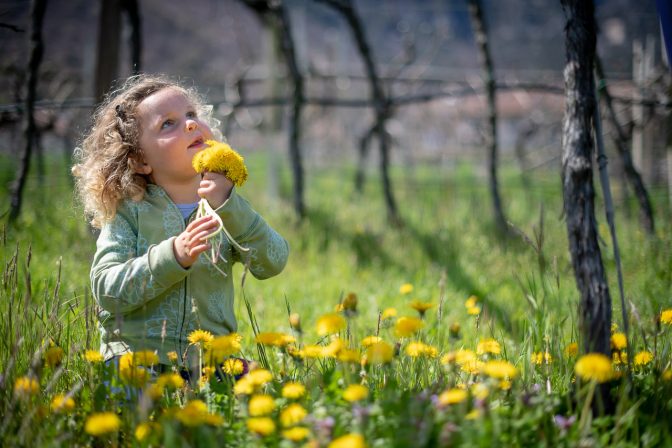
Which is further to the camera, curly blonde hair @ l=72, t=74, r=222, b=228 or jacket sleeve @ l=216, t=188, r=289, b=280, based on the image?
curly blonde hair @ l=72, t=74, r=222, b=228

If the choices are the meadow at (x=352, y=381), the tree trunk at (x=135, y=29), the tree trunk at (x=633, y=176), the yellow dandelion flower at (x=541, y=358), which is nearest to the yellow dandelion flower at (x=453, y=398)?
the meadow at (x=352, y=381)

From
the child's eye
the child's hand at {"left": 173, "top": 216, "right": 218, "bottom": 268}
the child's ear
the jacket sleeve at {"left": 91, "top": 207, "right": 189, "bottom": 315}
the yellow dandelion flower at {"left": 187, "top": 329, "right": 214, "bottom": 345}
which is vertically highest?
the child's eye

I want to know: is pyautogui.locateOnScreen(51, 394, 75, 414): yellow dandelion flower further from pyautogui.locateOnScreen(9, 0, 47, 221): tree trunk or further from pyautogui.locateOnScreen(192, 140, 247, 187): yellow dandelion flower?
pyautogui.locateOnScreen(9, 0, 47, 221): tree trunk

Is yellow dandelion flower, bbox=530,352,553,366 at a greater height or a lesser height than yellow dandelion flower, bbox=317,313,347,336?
lesser

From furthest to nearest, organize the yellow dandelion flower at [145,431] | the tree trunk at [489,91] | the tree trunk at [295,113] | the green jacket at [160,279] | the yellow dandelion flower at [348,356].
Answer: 1. the tree trunk at [295,113]
2. the tree trunk at [489,91]
3. the green jacket at [160,279]
4. the yellow dandelion flower at [348,356]
5. the yellow dandelion flower at [145,431]

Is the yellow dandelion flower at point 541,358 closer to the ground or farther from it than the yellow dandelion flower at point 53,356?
closer to the ground

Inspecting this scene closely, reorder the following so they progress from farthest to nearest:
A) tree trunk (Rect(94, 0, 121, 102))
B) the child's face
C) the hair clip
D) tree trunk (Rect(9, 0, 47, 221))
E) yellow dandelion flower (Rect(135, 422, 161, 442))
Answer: tree trunk (Rect(94, 0, 121, 102))
tree trunk (Rect(9, 0, 47, 221))
the hair clip
the child's face
yellow dandelion flower (Rect(135, 422, 161, 442))

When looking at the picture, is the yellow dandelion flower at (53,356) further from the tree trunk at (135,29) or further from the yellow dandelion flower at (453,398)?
the tree trunk at (135,29)

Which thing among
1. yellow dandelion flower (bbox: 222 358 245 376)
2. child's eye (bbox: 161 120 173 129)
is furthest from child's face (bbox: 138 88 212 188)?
yellow dandelion flower (bbox: 222 358 245 376)

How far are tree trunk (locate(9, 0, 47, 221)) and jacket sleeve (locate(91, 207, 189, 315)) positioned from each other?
7.74 ft

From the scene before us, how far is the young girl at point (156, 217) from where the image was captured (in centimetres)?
180

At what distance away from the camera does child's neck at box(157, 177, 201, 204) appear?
6.49ft

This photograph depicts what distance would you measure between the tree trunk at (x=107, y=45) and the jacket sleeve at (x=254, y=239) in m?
2.71

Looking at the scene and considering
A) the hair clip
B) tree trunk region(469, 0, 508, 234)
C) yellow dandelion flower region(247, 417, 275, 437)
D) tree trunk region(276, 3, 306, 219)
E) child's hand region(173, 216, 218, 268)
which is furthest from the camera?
tree trunk region(276, 3, 306, 219)
